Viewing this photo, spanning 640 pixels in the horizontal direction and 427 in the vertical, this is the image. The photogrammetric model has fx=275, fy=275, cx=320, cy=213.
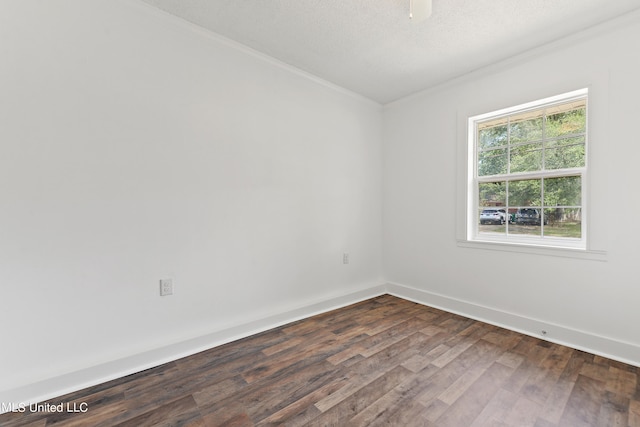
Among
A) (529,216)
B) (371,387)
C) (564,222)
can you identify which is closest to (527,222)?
(529,216)

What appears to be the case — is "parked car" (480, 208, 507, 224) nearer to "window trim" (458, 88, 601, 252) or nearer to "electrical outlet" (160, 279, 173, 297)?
"window trim" (458, 88, 601, 252)

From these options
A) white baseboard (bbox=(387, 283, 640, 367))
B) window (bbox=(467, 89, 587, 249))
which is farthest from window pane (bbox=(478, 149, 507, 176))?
white baseboard (bbox=(387, 283, 640, 367))

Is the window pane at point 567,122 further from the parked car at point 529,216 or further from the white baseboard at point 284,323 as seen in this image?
the white baseboard at point 284,323

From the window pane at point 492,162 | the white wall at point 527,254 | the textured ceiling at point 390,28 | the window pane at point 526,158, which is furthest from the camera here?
the window pane at point 492,162

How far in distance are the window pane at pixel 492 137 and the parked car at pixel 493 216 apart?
66cm

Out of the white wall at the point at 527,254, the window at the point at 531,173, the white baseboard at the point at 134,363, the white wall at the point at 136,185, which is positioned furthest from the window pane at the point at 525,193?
the white baseboard at the point at 134,363

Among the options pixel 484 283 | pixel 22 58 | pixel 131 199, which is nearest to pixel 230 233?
pixel 131 199

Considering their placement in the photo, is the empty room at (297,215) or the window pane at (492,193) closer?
the empty room at (297,215)

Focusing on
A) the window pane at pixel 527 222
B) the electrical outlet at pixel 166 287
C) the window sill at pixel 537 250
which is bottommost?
the electrical outlet at pixel 166 287

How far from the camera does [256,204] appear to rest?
254 cm

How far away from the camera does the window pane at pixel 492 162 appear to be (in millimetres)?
2758

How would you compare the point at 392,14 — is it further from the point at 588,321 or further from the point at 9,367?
the point at 9,367

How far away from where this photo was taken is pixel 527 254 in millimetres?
2516

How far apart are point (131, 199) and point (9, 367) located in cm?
113
